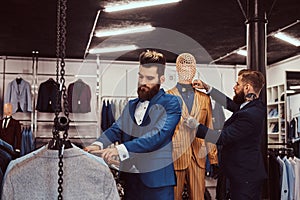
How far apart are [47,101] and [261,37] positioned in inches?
222

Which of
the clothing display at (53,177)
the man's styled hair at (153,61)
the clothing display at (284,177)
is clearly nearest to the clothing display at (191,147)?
the man's styled hair at (153,61)

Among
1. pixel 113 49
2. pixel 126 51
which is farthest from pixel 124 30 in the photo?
pixel 126 51

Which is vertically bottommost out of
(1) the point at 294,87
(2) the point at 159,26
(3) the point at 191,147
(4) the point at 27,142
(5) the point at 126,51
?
(4) the point at 27,142

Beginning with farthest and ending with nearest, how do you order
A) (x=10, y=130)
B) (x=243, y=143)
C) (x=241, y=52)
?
(x=241, y=52) → (x=10, y=130) → (x=243, y=143)

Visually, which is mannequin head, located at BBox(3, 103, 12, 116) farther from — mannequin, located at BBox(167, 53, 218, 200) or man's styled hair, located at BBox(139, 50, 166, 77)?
man's styled hair, located at BBox(139, 50, 166, 77)

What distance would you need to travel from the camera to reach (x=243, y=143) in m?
3.46

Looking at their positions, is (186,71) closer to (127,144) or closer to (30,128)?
(127,144)

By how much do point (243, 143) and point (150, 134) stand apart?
112cm

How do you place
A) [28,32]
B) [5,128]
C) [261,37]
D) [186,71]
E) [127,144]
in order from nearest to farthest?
1. [127,144]
2. [186,71]
3. [261,37]
4. [28,32]
5. [5,128]

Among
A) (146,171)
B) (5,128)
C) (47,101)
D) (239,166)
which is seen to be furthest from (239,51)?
(146,171)

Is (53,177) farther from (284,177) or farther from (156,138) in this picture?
(284,177)

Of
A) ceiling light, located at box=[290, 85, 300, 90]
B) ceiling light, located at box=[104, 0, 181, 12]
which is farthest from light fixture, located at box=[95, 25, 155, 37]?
ceiling light, located at box=[290, 85, 300, 90]

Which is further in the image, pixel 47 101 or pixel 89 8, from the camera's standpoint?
pixel 47 101

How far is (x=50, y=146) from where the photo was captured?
1.65 metres
